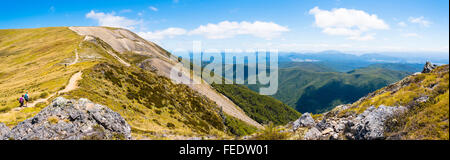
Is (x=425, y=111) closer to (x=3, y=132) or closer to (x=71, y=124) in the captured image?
(x=71, y=124)

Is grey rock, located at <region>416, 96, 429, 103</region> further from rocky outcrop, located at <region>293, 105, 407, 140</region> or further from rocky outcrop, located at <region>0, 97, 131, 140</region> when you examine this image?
rocky outcrop, located at <region>0, 97, 131, 140</region>

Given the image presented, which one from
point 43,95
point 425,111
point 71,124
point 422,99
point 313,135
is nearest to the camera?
point 425,111

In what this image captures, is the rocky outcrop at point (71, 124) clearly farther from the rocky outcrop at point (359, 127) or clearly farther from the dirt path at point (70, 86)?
the rocky outcrop at point (359, 127)

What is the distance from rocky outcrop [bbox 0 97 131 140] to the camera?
57.3ft

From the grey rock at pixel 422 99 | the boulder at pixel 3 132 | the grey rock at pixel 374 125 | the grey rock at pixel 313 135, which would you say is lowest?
the grey rock at pixel 313 135

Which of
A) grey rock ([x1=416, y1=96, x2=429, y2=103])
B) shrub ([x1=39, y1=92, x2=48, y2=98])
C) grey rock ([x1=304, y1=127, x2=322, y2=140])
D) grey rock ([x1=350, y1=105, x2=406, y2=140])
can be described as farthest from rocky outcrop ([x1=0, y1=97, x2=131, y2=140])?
grey rock ([x1=416, y1=96, x2=429, y2=103])

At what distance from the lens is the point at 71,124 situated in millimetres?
18453

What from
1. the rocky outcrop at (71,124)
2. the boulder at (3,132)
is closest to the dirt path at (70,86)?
the boulder at (3,132)

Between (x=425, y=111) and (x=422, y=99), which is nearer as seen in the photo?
(x=425, y=111)

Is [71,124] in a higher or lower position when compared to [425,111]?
lower

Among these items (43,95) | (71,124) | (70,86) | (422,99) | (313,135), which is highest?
(422,99)

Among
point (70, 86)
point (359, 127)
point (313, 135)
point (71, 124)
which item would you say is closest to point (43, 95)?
point (70, 86)

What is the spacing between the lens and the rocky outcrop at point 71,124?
17453 millimetres
